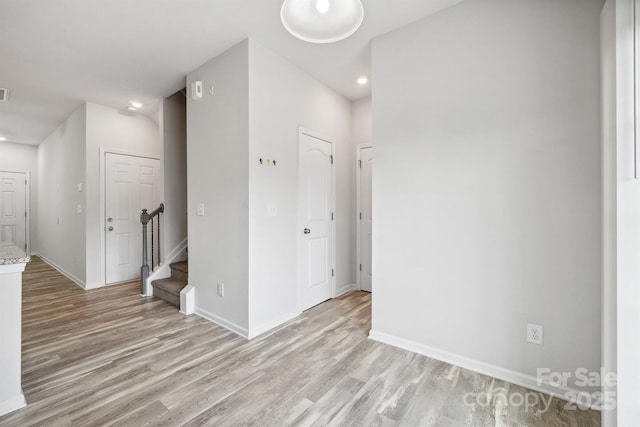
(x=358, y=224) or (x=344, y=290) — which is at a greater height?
(x=358, y=224)

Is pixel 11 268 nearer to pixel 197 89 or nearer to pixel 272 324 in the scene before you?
pixel 272 324

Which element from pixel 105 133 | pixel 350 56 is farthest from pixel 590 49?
pixel 105 133

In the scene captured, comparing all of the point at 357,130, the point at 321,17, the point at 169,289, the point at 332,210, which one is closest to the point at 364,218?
the point at 332,210

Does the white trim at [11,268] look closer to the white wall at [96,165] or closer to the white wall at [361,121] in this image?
the white wall at [96,165]

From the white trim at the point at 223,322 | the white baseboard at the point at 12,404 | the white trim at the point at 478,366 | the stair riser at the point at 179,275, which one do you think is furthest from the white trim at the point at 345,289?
the white baseboard at the point at 12,404

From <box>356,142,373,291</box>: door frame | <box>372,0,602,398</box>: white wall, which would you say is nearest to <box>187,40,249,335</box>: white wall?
<box>372,0,602,398</box>: white wall

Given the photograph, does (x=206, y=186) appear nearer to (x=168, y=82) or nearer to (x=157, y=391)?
(x=168, y=82)

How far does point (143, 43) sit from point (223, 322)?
2732 millimetres

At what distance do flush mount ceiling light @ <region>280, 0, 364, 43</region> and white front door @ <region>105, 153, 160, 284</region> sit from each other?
4397mm

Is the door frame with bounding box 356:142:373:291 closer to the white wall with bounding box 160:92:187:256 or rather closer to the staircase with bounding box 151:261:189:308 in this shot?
the staircase with bounding box 151:261:189:308

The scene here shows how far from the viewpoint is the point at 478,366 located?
204 cm

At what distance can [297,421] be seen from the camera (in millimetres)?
1582

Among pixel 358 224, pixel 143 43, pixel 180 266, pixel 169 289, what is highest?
pixel 143 43

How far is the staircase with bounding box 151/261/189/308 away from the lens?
3439 mm
